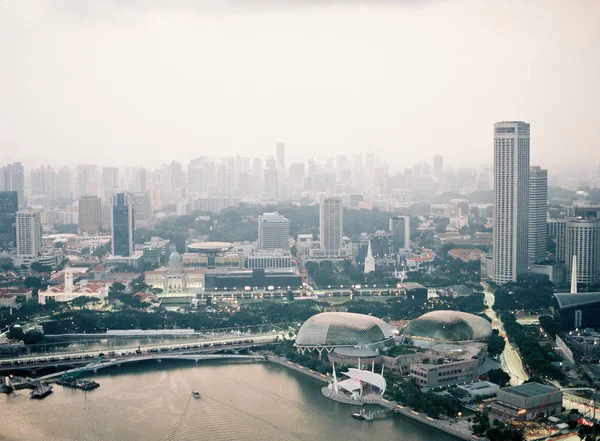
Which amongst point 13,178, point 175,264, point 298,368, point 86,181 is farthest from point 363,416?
point 86,181

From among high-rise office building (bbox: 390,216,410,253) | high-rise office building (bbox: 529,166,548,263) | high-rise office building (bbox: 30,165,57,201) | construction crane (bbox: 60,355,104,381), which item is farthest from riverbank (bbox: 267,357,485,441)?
high-rise office building (bbox: 30,165,57,201)

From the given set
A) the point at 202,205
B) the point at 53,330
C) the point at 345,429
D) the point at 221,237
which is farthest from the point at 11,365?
the point at 202,205

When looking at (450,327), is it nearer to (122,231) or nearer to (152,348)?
(152,348)

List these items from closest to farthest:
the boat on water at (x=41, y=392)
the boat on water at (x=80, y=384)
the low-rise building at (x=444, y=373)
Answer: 1. the boat on water at (x=41, y=392)
2. the low-rise building at (x=444, y=373)
3. the boat on water at (x=80, y=384)

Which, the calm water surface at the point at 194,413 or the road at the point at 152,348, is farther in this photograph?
the road at the point at 152,348

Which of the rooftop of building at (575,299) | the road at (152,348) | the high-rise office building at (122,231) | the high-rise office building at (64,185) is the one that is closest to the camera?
the road at (152,348)

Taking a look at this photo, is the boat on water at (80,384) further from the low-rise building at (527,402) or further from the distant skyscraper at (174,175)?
the distant skyscraper at (174,175)

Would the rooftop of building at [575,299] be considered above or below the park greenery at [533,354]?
above

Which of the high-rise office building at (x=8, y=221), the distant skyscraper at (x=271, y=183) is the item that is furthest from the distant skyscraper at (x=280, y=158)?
the high-rise office building at (x=8, y=221)

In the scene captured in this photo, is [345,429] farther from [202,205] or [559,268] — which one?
[202,205]
